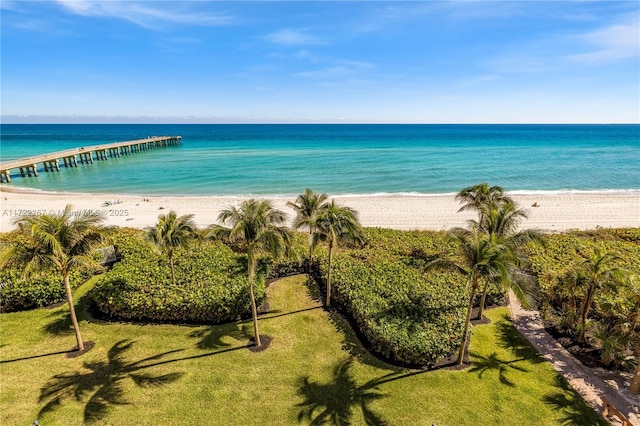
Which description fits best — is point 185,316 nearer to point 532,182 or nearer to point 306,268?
point 306,268

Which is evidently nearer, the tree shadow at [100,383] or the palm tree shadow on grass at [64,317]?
the tree shadow at [100,383]

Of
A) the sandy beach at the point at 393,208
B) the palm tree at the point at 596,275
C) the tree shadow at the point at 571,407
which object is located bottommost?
the tree shadow at the point at 571,407

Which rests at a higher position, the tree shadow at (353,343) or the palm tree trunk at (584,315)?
the palm tree trunk at (584,315)

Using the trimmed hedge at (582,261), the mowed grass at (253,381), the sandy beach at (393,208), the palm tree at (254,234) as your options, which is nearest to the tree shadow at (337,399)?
the mowed grass at (253,381)

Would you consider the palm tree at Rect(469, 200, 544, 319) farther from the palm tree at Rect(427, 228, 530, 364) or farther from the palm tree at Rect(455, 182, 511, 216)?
the palm tree at Rect(455, 182, 511, 216)

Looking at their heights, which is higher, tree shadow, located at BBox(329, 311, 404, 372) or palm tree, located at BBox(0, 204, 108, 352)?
palm tree, located at BBox(0, 204, 108, 352)

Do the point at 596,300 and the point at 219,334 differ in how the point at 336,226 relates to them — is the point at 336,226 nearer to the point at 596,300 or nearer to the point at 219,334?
the point at 219,334

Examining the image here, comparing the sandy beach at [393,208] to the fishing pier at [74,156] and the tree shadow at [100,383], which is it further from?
the tree shadow at [100,383]

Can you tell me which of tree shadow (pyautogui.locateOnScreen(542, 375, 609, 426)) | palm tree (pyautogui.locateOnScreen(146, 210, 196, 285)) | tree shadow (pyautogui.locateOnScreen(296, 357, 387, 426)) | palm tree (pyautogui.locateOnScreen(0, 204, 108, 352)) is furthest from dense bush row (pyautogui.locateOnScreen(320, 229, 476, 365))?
palm tree (pyautogui.locateOnScreen(0, 204, 108, 352))
